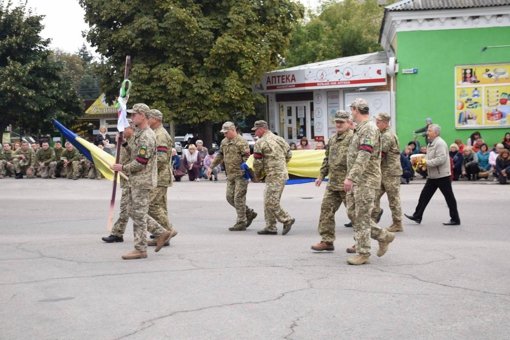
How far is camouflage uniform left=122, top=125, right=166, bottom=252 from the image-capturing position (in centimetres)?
903

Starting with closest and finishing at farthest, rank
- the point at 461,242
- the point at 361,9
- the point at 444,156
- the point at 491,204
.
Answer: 1. the point at 461,242
2. the point at 444,156
3. the point at 491,204
4. the point at 361,9

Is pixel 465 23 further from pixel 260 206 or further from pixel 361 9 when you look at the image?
pixel 361 9

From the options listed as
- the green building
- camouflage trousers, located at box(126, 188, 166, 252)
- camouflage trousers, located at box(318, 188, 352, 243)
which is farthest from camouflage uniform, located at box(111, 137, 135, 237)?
the green building

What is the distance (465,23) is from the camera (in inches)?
1045

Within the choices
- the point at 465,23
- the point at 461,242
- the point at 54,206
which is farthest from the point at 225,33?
the point at 461,242

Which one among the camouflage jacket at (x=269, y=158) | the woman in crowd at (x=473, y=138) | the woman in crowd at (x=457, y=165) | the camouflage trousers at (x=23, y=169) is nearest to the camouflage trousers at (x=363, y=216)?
the camouflage jacket at (x=269, y=158)

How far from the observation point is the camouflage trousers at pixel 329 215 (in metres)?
9.54

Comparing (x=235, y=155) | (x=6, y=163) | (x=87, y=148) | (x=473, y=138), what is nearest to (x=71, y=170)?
(x=6, y=163)

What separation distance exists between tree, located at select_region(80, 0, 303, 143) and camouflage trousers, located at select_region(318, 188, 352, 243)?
19.3 meters

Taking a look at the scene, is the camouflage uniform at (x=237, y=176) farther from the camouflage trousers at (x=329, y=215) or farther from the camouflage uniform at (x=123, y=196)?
the camouflage trousers at (x=329, y=215)

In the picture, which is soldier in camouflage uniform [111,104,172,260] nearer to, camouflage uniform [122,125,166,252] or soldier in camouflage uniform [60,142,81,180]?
camouflage uniform [122,125,166,252]

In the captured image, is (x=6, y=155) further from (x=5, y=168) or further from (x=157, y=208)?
(x=157, y=208)

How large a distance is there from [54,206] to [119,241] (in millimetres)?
6300

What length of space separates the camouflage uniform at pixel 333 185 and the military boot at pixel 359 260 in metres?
1.02
